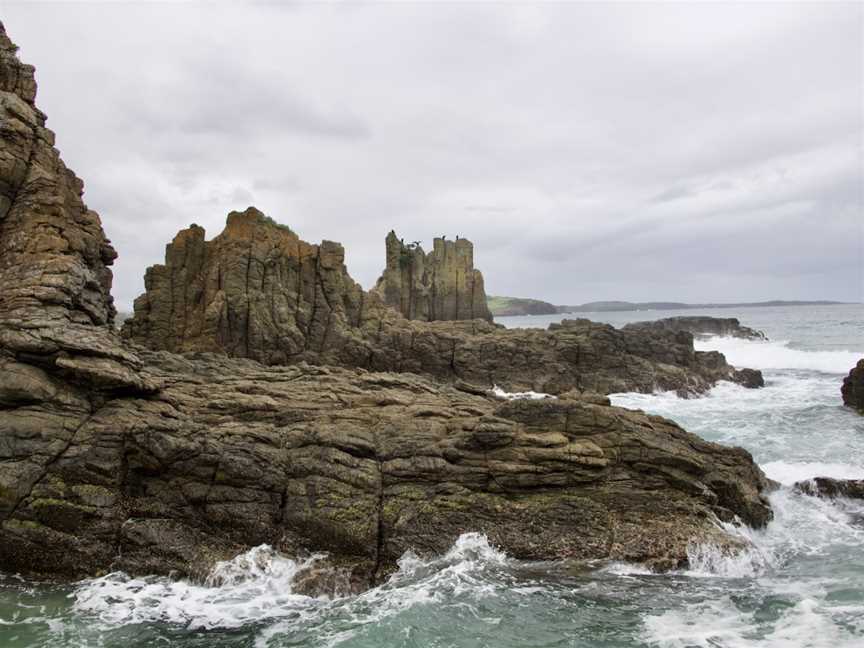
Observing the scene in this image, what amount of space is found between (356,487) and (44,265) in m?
13.2

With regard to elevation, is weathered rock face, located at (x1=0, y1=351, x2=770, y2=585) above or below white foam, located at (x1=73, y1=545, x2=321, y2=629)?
above

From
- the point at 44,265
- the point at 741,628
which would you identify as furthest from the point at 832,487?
the point at 44,265

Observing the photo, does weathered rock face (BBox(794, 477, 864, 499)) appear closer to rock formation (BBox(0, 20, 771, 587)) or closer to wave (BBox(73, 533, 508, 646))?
rock formation (BBox(0, 20, 771, 587))

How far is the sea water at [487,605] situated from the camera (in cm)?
1208

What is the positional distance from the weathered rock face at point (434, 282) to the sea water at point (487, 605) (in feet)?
214

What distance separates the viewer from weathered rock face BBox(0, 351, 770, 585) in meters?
14.8

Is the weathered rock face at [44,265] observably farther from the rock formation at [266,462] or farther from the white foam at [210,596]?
the white foam at [210,596]

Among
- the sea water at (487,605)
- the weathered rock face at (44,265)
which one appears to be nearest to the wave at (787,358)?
the sea water at (487,605)

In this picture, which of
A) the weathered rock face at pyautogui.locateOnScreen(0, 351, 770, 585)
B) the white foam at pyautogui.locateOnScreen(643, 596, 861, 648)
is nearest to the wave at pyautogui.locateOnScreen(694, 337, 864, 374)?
the weathered rock face at pyautogui.locateOnScreen(0, 351, 770, 585)

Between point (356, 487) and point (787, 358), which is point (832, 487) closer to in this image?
point (356, 487)

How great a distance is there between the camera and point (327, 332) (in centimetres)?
4156

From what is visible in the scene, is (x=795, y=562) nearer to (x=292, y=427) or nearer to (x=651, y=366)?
(x=292, y=427)

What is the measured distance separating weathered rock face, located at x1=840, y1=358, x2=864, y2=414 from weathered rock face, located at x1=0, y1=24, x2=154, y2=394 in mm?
40770

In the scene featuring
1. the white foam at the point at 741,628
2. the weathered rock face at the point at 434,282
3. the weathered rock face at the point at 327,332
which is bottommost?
the white foam at the point at 741,628
